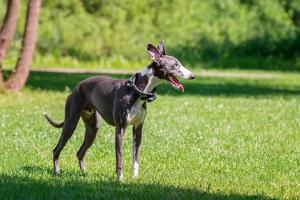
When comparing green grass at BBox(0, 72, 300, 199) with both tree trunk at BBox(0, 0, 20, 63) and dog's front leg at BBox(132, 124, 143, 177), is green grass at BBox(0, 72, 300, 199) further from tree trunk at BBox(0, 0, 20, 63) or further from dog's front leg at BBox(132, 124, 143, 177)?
tree trunk at BBox(0, 0, 20, 63)

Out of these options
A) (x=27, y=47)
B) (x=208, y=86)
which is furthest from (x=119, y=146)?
(x=208, y=86)

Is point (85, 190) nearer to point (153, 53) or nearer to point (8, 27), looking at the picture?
point (153, 53)

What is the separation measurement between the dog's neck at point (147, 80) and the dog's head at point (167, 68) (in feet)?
0.16

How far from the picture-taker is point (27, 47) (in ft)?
67.6

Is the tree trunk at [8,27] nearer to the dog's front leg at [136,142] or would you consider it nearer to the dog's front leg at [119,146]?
the dog's front leg at [136,142]

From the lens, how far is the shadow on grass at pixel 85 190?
843 cm

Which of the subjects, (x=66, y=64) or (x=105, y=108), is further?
(x=66, y=64)

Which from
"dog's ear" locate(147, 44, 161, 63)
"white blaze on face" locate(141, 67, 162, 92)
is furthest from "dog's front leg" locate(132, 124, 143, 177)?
"dog's ear" locate(147, 44, 161, 63)

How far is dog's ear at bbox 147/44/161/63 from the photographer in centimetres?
917

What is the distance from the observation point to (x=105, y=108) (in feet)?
31.1

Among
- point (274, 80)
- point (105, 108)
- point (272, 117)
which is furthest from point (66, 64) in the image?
point (105, 108)

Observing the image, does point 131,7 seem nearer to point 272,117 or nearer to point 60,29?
point 60,29

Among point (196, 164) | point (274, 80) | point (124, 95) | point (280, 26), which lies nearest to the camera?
point (124, 95)

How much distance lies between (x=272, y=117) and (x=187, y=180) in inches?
312
